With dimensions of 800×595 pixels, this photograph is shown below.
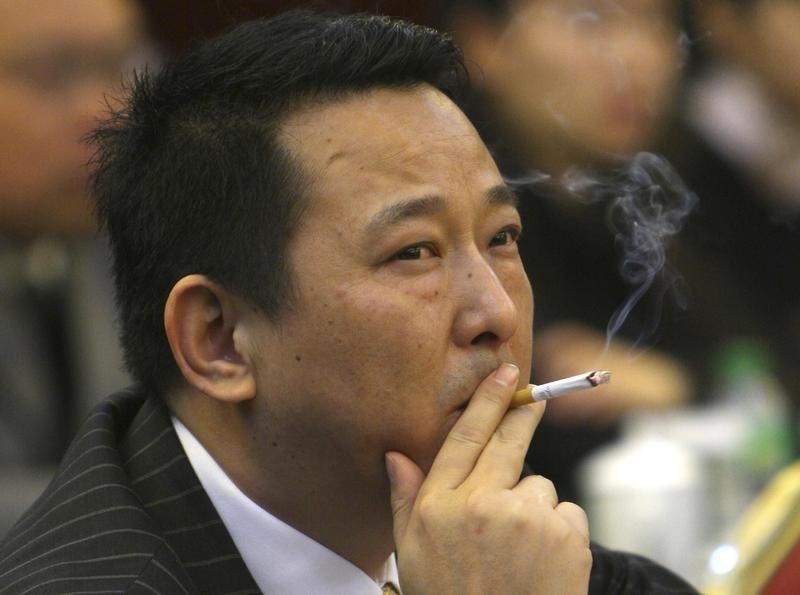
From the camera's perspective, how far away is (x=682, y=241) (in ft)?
14.2

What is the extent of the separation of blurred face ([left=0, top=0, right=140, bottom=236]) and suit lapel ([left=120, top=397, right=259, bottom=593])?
4.73 ft

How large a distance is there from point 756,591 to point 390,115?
1.24m

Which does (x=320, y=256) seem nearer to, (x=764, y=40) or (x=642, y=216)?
(x=642, y=216)

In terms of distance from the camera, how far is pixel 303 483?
223 centimetres

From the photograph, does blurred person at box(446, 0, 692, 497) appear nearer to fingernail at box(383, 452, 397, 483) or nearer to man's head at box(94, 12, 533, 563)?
man's head at box(94, 12, 533, 563)

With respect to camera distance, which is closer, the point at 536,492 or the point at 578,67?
the point at 536,492

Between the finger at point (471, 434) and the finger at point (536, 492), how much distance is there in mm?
86

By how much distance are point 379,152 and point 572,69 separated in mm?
1857

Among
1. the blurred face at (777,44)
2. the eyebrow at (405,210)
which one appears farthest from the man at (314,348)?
the blurred face at (777,44)

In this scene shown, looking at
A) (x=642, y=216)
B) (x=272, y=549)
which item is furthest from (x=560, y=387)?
(x=642, y=216)

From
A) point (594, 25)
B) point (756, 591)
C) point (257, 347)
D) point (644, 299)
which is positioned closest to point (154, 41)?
point (594, 25)

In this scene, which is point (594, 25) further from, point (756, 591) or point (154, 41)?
point (756, 591)

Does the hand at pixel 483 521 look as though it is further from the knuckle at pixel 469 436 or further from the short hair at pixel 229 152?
the short hair at pixel 229 152

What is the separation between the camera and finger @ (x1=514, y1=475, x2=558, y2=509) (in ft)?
6.88
